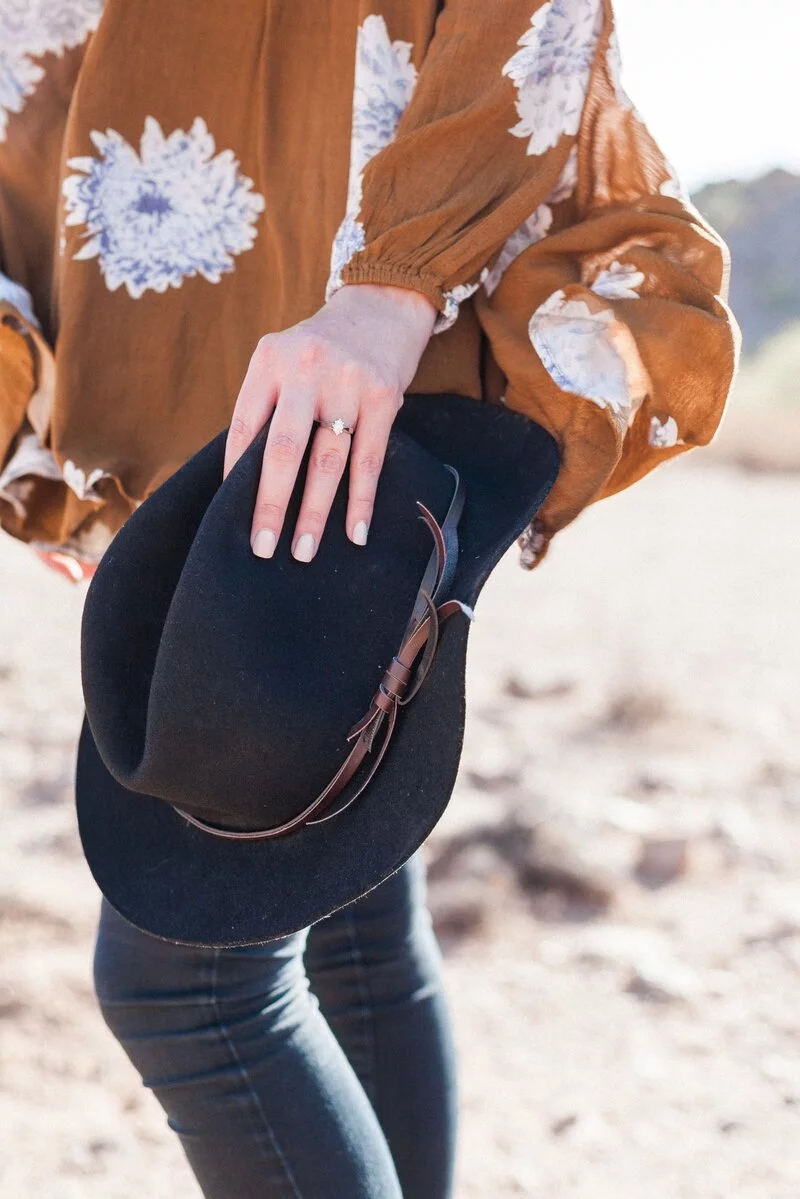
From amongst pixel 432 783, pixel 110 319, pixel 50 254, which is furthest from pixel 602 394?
pixel 50 254

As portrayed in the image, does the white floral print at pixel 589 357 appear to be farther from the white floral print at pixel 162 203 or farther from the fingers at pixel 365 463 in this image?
the white floral print at pixel 162 203

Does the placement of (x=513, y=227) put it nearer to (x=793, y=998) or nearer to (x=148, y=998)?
(x=148, y=998)

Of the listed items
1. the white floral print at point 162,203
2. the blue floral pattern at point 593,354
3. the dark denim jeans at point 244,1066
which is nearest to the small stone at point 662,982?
the dark denim jeans at point 244,1066

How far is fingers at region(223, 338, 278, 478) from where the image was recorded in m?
0.84

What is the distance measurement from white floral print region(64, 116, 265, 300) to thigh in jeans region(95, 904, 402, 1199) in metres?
0.60

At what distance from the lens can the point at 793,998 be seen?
2.14 m

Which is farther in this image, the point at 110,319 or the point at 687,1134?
the point at 687,1134

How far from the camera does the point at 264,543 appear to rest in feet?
2.80

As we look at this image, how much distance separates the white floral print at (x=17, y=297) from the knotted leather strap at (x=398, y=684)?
50 centimetres

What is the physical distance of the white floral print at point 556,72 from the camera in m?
0.95

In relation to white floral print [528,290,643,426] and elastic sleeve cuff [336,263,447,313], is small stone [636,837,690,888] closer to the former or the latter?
white floral print [528,290,643,426]

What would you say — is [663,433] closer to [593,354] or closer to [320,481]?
[593,354]

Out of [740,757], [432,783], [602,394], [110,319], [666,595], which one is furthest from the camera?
[666,595]

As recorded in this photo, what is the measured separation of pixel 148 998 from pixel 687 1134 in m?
1.17
